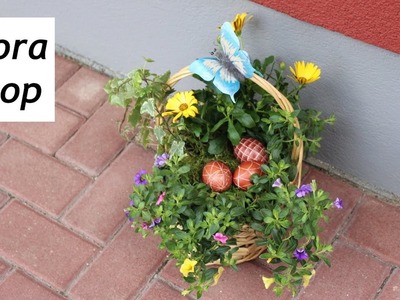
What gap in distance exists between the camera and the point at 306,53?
1987 millimetres

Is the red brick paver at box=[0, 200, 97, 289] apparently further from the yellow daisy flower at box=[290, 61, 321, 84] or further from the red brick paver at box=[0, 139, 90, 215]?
the yellow daisy flower at box=[290, 61, 321, 84]

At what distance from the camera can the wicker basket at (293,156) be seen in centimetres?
179

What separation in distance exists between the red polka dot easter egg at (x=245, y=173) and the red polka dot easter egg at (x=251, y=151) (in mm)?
33

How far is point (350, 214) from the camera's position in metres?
2.14

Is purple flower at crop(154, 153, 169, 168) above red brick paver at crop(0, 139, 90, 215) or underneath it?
above

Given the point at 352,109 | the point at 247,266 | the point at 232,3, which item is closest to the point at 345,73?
the point at 352,109

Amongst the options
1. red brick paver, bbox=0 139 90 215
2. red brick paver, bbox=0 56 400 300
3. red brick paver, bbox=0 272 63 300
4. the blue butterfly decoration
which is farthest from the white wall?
red brick paver, bbox=0 272 63 300

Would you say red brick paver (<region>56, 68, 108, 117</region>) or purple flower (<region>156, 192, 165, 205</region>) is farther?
red brick paver (<region>56, 68, 108, 117</region>)

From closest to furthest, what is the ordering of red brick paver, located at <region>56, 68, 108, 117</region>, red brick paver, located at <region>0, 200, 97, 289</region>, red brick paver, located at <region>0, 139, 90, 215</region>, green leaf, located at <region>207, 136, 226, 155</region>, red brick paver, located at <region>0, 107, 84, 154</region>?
green leaf, located at <region>207, 136, 226, 155</region>, red brick paver, located at <region>0, 200, 97, 289</region>, red brick paver, located at <region>0, 139, 90, 215</region>, red brick paver, located at <region>0, 107, 84, 154</region>, red brick paver, located at <region>56, 68, 108, 117</region>

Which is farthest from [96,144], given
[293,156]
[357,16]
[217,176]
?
[357,16]

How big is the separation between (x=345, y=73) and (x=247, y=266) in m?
0.65

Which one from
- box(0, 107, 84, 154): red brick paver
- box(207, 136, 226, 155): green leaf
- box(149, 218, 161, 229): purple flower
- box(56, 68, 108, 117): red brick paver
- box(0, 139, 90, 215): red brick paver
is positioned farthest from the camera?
box(56, 68, 108, 117): red brick paver

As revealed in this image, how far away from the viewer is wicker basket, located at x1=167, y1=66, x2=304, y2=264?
1.79m

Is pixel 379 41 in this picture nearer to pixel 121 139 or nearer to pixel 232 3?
pixel 232 3
